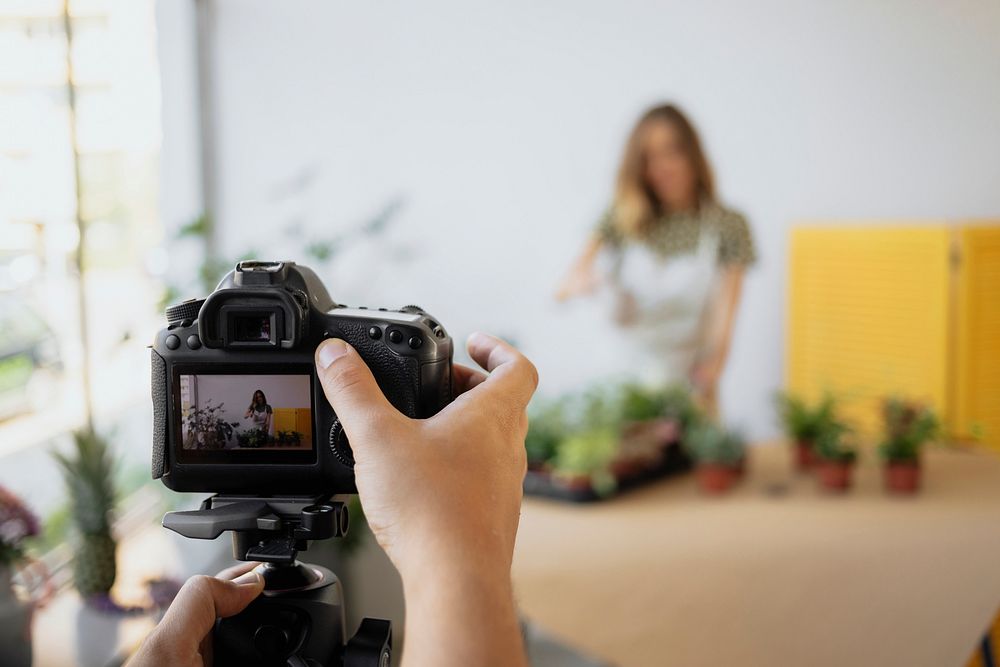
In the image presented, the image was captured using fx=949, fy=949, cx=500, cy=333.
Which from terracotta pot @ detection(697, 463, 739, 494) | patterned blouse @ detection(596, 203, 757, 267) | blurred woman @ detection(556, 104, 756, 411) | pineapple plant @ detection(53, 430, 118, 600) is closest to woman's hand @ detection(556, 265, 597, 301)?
blurred woman @ detection(556, 104, 756, 411)

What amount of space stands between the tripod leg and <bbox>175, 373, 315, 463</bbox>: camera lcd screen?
163 mm

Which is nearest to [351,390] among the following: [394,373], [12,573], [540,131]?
[394,373]

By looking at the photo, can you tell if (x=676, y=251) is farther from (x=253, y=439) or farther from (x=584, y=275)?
(x=253, y=439)

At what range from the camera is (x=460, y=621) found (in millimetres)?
633

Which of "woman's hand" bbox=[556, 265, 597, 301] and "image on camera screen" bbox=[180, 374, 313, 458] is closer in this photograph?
"image on camera screen" bbox=[180, 374, 313, 458]

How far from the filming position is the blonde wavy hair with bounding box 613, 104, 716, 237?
139 inches

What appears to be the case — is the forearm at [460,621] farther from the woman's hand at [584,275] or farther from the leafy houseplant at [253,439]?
the woman's hand at [584,275]

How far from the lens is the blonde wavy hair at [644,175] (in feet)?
11.6

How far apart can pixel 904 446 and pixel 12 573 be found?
2.03 metres

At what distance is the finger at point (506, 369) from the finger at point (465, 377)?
2.2 inches

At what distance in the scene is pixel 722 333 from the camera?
3604 millimetres

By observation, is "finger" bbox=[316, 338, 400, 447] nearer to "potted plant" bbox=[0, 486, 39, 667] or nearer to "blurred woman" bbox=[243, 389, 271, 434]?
"blurred woman" bbox=[243, 389, 271, 434]

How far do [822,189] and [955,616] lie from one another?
8.56ft

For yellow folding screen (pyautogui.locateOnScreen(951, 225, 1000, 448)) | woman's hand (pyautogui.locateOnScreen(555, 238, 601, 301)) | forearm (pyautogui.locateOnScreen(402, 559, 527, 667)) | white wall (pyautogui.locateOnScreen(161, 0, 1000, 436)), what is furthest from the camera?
white wall (pyautogui.locateOnScreen(161, 0, 1000, 436))
